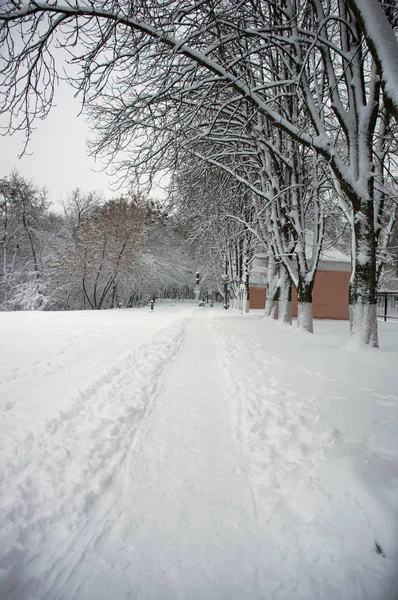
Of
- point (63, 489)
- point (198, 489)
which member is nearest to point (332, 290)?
point (198, 489)

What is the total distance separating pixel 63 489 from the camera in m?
2.07

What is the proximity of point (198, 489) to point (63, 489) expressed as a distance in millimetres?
952

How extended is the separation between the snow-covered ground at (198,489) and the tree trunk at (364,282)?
2.44 m

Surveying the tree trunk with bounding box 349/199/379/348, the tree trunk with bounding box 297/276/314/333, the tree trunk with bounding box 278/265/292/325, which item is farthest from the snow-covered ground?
the tree trunk with bounding box 278/265/292/325

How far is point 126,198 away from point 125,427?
26385mm

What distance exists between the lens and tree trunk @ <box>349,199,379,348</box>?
6512 mm

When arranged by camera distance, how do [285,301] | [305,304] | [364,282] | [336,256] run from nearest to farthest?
[364,282] → [305,304] → [285,301] → [336,256]

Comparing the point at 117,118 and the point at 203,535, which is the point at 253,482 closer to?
the point at 203,535

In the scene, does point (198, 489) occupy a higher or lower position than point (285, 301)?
lower

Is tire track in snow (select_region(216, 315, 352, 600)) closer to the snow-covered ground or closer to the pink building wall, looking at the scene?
the snow-covered ground

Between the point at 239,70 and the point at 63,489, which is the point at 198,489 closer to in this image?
the point at 63,489

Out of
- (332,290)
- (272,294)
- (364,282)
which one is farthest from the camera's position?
(332,290)

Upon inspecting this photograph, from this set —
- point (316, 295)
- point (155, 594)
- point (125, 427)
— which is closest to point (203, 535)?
point (155, 594)

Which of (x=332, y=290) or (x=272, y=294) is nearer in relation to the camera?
(x=272, y=294)
